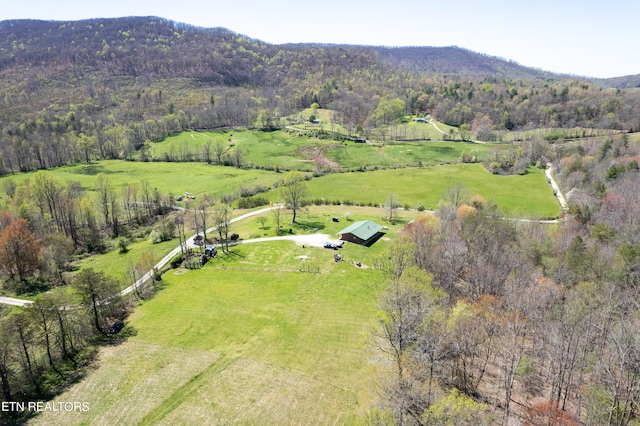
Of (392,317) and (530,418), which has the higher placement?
(392,317)

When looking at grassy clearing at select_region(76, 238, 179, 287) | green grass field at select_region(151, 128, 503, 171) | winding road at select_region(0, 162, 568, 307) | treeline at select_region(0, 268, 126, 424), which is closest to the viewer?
treeline at select_region(0, 268, 126, 424)

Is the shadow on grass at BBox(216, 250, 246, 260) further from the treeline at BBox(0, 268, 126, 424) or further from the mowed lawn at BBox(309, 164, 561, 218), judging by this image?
the mowed lawn at BBox(309, 164, 561, 218)

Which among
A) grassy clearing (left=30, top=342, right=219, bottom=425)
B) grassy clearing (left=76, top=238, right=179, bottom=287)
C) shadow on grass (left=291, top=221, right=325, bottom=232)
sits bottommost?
grassy clearing (left=76, top=238, right=179, bottom=287)

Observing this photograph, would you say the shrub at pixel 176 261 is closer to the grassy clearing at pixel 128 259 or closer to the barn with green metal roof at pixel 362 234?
the grassy clearing at pixel 128 259

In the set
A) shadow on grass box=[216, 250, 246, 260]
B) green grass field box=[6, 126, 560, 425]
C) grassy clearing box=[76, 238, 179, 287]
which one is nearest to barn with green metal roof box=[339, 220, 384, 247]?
green grass field box=[6, 126, 560, 425]

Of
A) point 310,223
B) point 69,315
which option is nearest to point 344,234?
point 310,223

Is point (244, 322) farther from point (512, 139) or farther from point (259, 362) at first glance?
point (512, 139)

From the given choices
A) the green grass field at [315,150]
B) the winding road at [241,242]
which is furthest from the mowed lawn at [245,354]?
the green grass field at [315,150]
